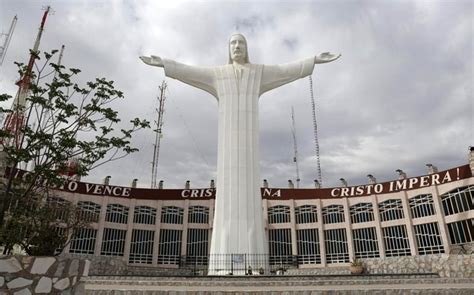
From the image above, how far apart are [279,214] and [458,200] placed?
18772 mm

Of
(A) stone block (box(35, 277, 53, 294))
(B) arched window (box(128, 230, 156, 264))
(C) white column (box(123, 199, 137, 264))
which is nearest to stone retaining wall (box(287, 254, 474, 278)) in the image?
(B) arched window (box(128, 230, 156, 264))

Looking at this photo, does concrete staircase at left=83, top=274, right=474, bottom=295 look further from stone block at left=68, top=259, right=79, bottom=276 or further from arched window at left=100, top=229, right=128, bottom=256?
arched window at left=100, top=229, right=128, bottom=256

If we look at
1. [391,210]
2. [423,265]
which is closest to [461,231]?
[423,265]

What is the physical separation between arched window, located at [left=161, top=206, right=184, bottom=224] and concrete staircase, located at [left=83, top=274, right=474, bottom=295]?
86.0 ft

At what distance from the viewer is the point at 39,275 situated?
671 cm

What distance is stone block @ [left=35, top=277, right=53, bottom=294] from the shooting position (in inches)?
261

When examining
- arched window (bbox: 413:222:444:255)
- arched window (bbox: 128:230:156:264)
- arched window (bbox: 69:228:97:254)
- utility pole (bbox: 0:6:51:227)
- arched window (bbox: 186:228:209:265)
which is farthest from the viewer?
arched window (bbox: 186:228:209:265)

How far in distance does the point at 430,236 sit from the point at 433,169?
863 cm

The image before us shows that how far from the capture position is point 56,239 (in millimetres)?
8320

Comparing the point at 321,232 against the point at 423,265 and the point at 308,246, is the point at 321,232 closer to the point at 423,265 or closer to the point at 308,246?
the point at 308,246

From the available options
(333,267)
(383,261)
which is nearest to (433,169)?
(383,261)

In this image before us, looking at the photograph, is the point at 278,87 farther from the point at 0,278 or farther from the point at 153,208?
the point at 153,208

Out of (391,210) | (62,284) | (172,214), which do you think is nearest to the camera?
(62,284)

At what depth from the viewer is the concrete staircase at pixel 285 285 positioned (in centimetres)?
1127
